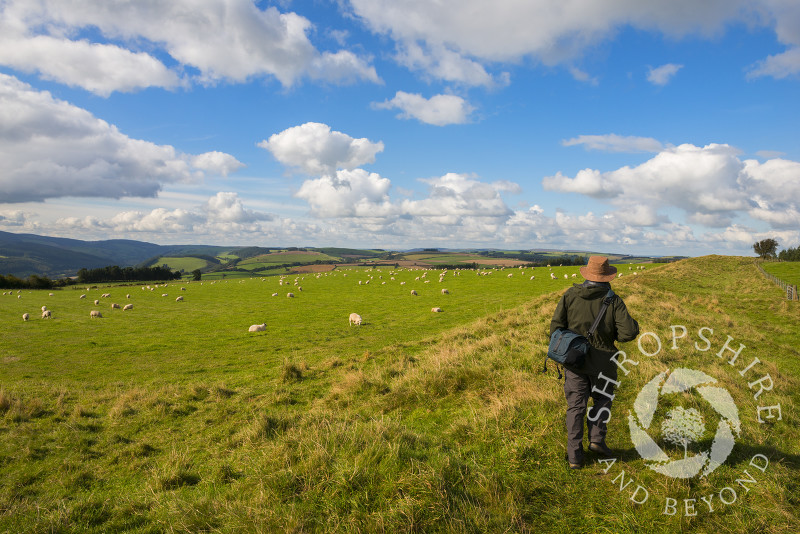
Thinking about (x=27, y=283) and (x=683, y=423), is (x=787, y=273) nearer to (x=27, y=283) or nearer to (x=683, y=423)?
(x=683, y=423)

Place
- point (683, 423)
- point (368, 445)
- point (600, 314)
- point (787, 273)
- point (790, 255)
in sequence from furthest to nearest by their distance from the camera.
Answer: point (790, 255) < point (787, 273) < point (683, 423) < point (600, 314) < point (368, 445)

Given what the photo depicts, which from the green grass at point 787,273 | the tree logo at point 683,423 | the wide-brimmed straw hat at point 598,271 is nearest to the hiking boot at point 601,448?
the tree logo at point 683,423

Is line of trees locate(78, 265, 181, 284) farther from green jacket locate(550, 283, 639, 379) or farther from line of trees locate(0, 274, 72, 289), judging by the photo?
green jacket locate(550, 283, 639, 379)

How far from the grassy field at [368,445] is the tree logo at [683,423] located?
206 mm

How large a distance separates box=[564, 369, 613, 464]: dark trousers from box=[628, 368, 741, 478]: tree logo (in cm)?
86

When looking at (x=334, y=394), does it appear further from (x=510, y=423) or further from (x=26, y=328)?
(x=26, y=328)

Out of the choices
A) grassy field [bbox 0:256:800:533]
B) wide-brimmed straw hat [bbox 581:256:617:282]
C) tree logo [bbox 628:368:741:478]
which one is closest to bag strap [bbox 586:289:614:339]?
wide-brimmed straw hat [bbox 581:256:617:282]

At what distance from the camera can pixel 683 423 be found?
6.52 metres

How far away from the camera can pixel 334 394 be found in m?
9.74

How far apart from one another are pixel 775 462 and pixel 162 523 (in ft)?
30.2

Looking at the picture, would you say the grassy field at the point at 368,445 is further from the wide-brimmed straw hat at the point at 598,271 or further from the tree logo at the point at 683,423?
the wide-brimmed straw hat at the point at 598,271

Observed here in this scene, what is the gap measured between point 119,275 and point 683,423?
127 metres

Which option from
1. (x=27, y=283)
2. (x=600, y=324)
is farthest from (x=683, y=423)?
(x=27, y=283)

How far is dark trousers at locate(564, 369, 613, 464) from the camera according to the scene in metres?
5.38
